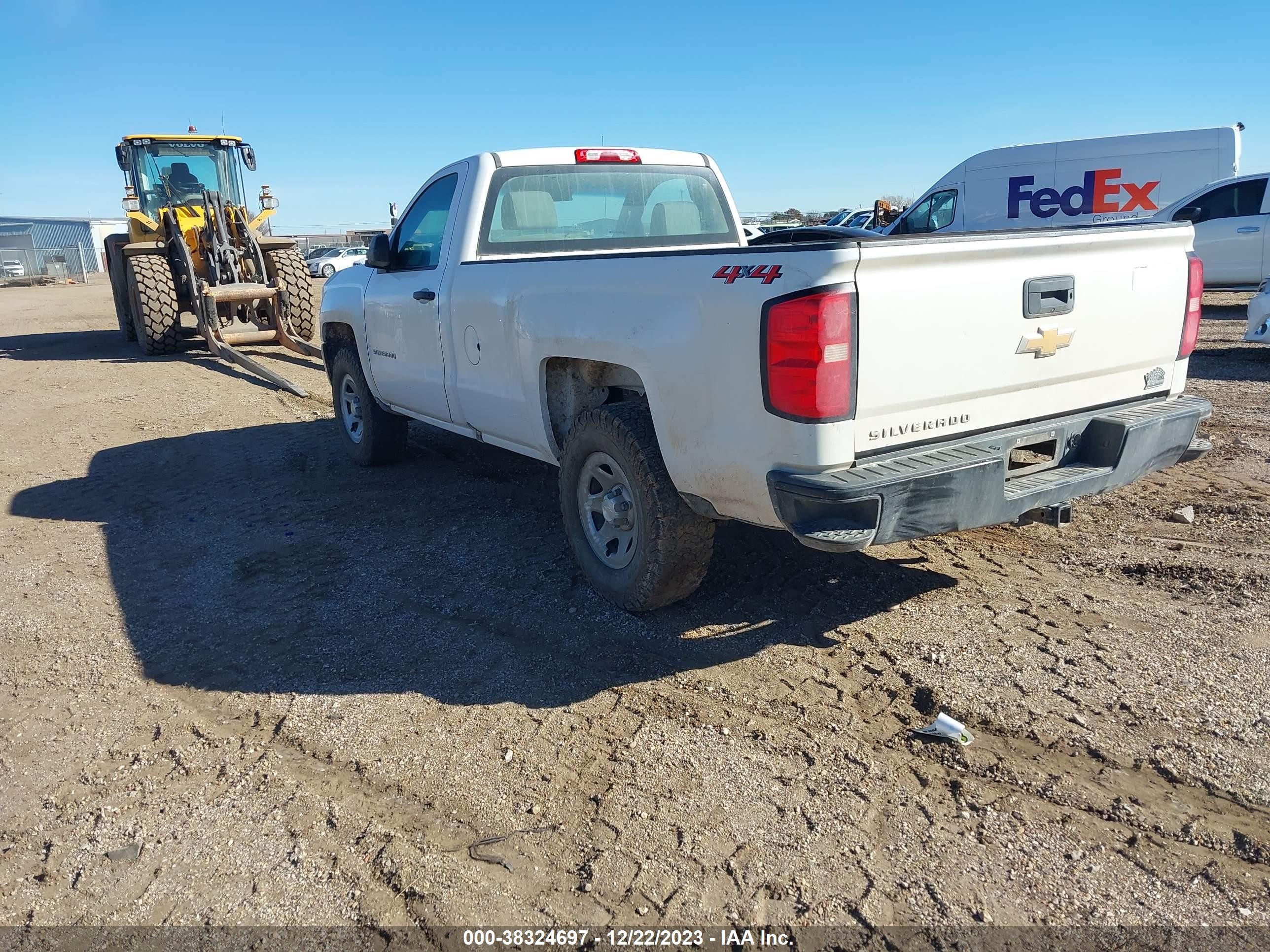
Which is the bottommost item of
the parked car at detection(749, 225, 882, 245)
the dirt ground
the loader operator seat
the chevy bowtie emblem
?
the dirt ground

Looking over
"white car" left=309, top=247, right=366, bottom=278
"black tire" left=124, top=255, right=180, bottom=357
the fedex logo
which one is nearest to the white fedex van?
the fedex logo

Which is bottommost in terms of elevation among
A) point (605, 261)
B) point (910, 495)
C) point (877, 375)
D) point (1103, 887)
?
point (1103, 887)

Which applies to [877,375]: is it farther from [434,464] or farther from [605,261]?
[434,464]

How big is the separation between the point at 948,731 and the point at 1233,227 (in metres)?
13.2

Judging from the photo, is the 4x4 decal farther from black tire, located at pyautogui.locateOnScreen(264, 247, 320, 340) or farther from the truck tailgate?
black tire, located at pyautogui.locateOnScreen(264, 247, 320, 340)

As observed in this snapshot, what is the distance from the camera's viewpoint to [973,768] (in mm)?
2939

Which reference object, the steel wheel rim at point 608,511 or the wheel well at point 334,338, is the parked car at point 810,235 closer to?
the steel wheel rim at point 608,511

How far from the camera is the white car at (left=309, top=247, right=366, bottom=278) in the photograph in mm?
36094

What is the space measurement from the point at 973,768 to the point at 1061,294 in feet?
5.77

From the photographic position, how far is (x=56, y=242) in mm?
71500

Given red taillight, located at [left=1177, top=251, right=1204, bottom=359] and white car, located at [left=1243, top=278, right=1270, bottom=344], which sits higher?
red taillight, located at [left=1177, top=251, right=1204, bottom=359]

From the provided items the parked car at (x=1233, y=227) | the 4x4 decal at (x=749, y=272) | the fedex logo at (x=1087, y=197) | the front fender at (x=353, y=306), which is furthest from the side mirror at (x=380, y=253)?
the fedex logo at (x=1087, y=197)

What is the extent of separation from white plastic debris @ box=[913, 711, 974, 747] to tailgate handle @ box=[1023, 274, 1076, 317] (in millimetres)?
1472

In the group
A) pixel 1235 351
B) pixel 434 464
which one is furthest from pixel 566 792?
pixel 1235 351
